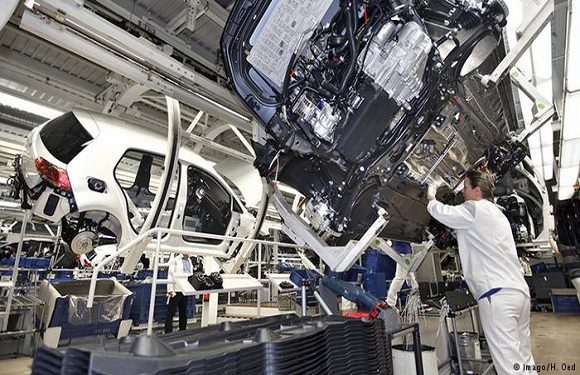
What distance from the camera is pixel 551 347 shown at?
5.57m

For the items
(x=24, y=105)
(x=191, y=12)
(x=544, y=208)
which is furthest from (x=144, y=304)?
(x=544, y=208)

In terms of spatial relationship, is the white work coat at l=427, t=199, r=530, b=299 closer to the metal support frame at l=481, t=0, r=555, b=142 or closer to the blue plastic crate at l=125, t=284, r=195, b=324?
the metal support frame at l=481, t=0, r=555, b=142

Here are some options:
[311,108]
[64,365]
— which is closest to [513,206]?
[311,108]

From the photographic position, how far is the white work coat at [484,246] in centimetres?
259

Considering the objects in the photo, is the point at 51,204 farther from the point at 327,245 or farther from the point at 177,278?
the point at 327,245

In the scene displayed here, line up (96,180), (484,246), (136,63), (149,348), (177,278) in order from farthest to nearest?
(177,278) < (96,180) < (136,63) < (484,246) < (149,348)

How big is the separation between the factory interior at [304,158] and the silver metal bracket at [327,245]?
2 centimetres

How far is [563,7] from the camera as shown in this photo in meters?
3.87

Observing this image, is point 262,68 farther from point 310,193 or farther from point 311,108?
point 310,193

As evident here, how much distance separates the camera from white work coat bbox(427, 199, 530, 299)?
259 cm

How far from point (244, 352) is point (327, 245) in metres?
1.53

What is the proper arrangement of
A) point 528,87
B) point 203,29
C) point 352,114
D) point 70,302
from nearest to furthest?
point 352,114, point 528,87, point 203,29, point 70,302

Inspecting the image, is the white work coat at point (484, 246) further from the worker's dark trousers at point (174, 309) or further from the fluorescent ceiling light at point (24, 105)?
the fluorescent ceiling light at point (24, 105)

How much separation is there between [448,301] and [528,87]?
231cm
